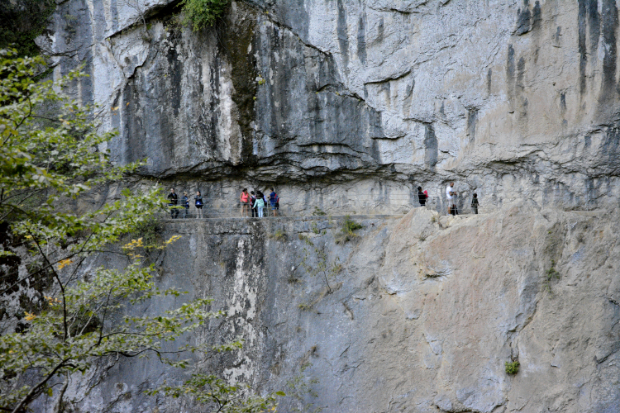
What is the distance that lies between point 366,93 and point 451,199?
4.17m

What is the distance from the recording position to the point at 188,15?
15.7 meters

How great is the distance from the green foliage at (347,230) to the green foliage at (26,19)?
11796mm

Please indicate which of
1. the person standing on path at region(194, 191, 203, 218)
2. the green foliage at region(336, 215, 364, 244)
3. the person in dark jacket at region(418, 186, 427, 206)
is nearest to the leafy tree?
the green foliage at region(336, 215, 364, 244)

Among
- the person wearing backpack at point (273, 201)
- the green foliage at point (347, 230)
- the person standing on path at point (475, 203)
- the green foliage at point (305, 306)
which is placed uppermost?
the person wearing backpack at point (273, 201)

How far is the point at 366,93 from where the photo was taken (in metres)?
15.7

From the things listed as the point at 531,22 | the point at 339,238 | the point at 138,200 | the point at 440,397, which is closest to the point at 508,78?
the point at 531,22

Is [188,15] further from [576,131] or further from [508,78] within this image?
[576,131]

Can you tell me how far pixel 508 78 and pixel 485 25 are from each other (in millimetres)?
1645

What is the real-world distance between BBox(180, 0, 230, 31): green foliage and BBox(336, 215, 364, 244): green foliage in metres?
7.51

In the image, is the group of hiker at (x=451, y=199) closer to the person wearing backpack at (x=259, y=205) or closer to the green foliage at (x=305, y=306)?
the person wearing backpack at (x=259, y=205)

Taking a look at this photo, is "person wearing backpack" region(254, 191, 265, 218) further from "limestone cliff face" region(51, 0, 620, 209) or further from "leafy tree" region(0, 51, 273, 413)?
"leafy tree" region(0, 51, 273, 413)

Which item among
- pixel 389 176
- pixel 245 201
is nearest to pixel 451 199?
pixel 389 176

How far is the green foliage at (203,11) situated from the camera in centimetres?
1531

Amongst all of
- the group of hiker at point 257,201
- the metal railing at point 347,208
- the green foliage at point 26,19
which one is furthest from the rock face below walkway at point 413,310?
the green foliage at point 26,19
